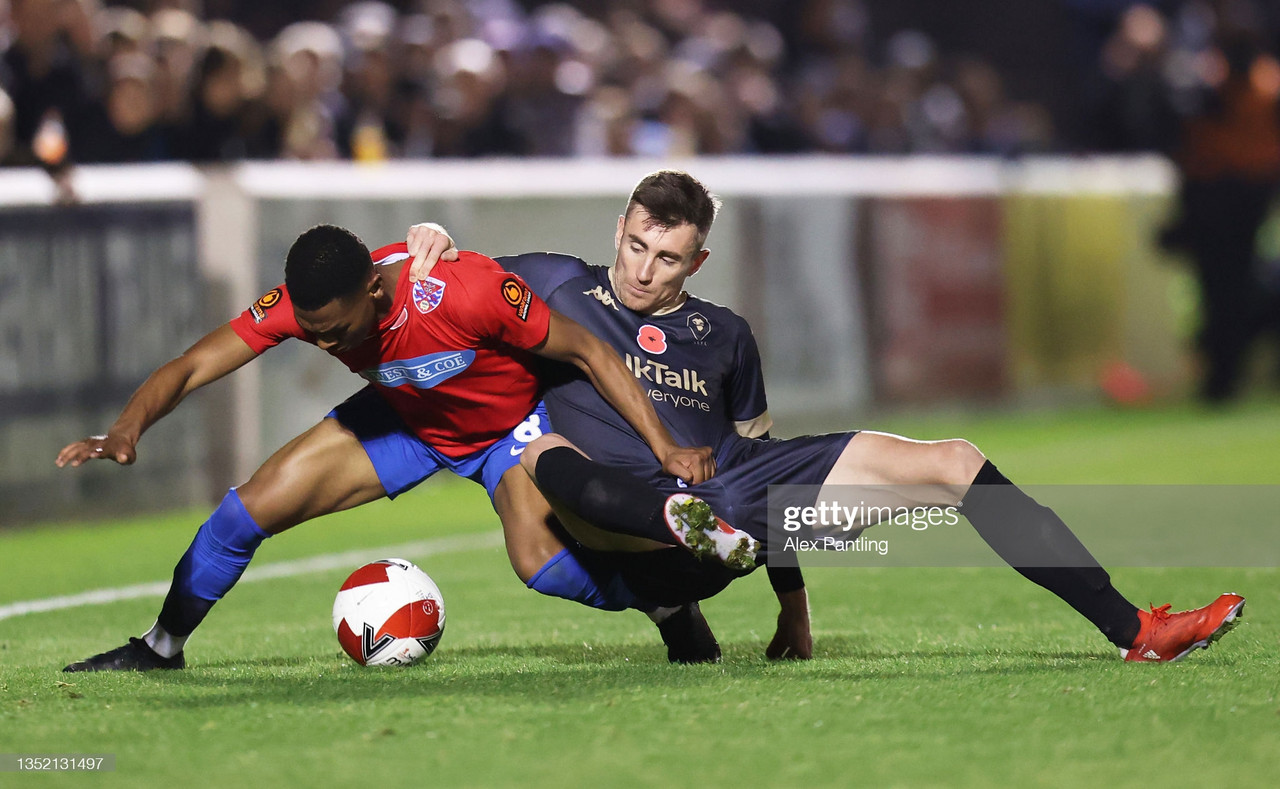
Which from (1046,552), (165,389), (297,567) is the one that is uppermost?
(165,389)

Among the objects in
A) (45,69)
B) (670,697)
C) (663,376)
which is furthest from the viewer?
(45,69)

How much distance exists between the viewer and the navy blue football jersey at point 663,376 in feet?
18.5

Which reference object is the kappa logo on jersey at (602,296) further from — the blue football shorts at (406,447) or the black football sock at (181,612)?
the black football sock at (181,612)

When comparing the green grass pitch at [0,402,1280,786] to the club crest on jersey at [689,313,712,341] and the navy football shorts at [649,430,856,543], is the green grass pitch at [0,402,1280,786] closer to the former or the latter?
the navy football shorts at [649,430,856,543]

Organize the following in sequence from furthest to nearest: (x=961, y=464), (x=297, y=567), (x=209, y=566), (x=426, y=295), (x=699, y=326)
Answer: (x=297, y=567) → (x=699, y=326) → (x=209, y=566) → (x=426, y=295) → (x=961, y=464)

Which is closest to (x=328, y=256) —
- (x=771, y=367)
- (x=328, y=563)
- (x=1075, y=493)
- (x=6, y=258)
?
(x=328, y=563)

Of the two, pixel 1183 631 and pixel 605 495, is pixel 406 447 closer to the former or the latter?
pixel 605 495

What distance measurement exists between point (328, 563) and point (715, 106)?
21.6ft

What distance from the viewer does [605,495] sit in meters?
5.06

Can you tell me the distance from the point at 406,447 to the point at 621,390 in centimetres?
86

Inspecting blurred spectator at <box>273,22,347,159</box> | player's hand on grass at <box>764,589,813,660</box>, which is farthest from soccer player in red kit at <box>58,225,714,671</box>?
blurred spectator at <box>273,22,347,159</box>

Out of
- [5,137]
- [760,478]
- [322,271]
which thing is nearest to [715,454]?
[760,478]

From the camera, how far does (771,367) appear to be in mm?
12906

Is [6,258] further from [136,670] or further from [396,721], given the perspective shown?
[396,721]
